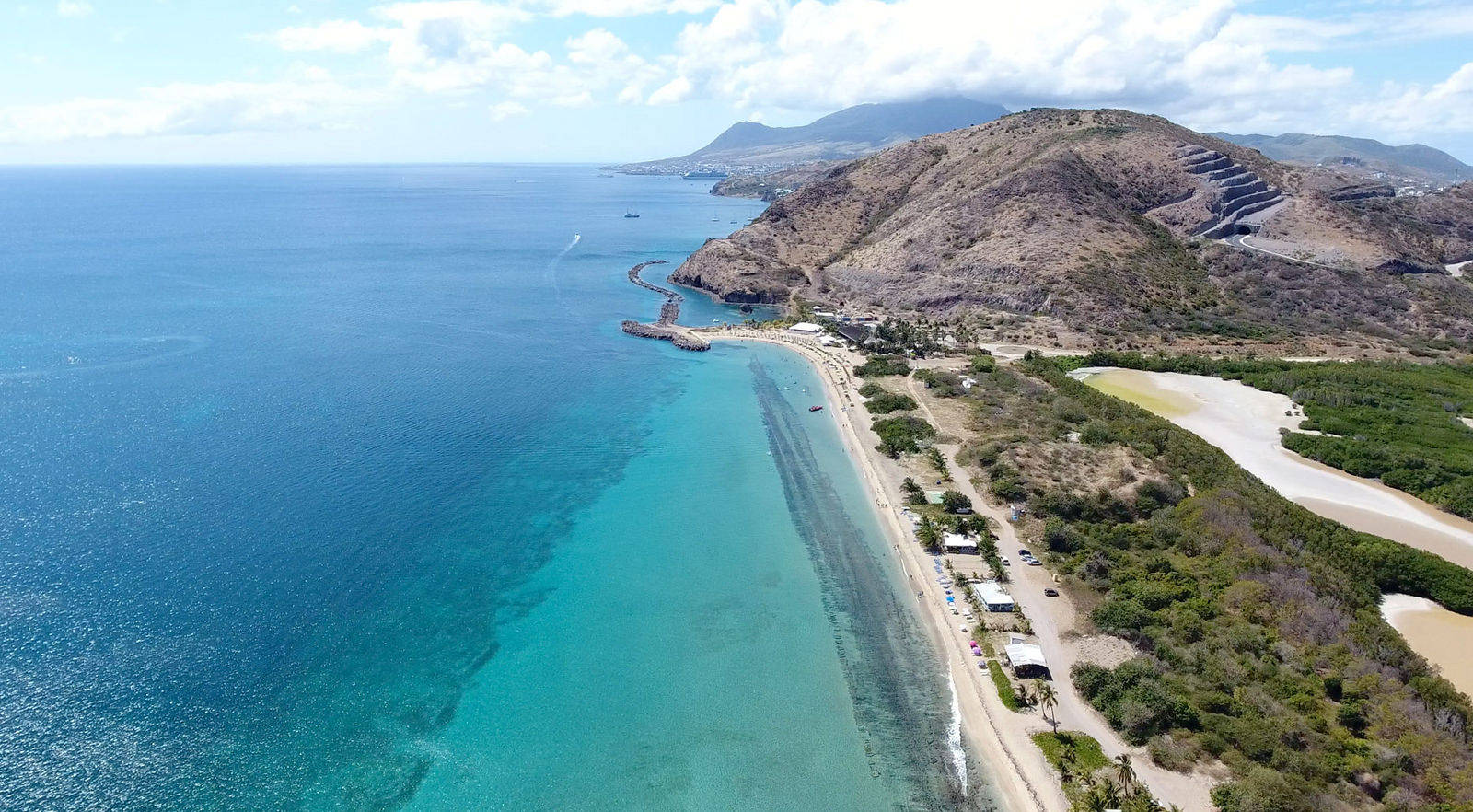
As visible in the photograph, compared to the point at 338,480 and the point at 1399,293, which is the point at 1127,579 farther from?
the point at 1399,293

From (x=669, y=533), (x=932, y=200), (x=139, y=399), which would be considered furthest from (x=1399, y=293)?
(x=139, y=399)

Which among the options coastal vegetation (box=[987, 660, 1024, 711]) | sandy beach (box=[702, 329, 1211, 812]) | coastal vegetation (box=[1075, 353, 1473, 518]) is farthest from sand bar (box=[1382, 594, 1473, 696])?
coastal vegetation (box=[987, 660, 1024, 711])

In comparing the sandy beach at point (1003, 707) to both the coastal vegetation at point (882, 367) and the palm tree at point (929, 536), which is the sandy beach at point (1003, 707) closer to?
the palm tree at point (929, 536)

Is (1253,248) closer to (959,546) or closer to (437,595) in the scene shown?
(959,546)

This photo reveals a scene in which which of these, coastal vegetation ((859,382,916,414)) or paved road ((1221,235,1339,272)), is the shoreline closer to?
coastal vegetation ((859,382,916,414))

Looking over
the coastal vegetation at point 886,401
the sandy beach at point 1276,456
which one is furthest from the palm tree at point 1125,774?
the coastal vegetation at point 886,401

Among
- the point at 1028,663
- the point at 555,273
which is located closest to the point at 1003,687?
the point at 1028,663
